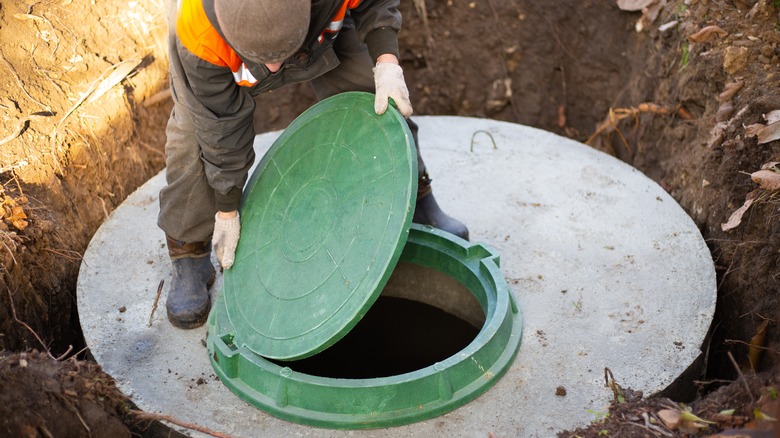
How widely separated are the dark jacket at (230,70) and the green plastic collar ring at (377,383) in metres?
0.59

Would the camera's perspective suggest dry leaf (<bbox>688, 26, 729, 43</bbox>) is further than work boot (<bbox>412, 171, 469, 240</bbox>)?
Yes

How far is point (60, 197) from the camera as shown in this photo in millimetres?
3602

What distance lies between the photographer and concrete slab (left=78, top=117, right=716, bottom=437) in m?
2.68

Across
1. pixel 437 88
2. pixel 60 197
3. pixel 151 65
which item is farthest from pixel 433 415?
pixel 437 88

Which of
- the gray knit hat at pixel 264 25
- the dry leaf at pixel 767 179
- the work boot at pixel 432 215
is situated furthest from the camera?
the work boot at pixel 432 215

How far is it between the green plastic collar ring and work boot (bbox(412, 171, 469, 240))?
0.44 metres

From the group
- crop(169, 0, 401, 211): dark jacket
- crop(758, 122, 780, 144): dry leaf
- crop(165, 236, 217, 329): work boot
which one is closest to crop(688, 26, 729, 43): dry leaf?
crop(758, 122, 780, 144): dry leaf

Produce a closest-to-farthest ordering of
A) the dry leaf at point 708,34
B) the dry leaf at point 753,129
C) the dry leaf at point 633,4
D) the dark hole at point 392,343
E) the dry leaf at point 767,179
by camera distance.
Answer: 1. the dry leaf at point 767,179
2. the dry leaf at point 753,129
3. the dark hole at point 392,343
4. the dry leaf at point 708,34
5. the dry leaf at point 633,4

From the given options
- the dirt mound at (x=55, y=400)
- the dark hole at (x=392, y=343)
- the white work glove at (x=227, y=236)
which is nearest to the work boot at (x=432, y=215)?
the dark hole at (x=392, y=343)

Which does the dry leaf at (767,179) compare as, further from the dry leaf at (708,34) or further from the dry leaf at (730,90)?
the dry leaf at (708,34)

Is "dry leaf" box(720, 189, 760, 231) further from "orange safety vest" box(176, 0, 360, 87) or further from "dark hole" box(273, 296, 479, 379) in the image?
"orange safety vest" box(176, 0, 360, 87)

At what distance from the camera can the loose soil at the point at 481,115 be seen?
2.66 meters

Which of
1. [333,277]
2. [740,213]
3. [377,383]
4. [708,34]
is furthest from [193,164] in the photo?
[708,34]

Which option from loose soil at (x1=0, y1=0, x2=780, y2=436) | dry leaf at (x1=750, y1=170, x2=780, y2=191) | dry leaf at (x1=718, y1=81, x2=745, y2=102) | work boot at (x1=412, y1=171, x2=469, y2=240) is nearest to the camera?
loose soil at (x1=0, y1=0, x2=780, y2=436)
